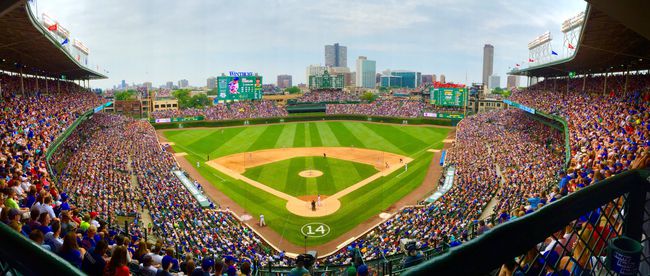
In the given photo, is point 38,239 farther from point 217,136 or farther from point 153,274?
point 217,136

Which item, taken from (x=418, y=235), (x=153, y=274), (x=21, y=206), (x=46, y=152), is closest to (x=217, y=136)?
(x=46, y=152)

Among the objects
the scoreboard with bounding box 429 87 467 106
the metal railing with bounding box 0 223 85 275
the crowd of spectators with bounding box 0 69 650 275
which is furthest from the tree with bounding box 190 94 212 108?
the metal railing with bounding box 0 223 85 275

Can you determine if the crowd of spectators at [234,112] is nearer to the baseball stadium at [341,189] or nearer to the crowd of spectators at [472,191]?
the baseball stadium at [341,189]

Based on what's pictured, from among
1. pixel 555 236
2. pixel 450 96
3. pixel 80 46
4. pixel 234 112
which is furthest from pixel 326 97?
pixel 555 236

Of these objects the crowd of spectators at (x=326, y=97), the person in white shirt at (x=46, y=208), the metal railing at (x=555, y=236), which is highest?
the crowd of spectators at (x=326, y=97)

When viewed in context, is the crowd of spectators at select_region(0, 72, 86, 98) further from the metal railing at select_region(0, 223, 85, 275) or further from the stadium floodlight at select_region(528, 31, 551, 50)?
the stadium floodlight at select_region(528, 31, 551, 50)

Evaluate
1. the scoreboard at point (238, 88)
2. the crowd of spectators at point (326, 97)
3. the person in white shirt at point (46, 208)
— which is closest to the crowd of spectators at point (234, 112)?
the scoreboard at point (238, 88)

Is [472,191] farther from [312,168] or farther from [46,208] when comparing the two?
[46,208]

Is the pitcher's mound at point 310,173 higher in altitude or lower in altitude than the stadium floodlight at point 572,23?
lower
